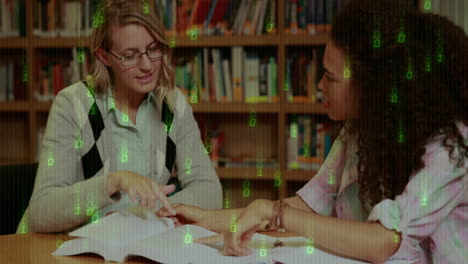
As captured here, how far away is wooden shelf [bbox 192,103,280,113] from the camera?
2539 millimetres

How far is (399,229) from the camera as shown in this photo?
76 centimetres

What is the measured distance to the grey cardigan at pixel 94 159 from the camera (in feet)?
3.65

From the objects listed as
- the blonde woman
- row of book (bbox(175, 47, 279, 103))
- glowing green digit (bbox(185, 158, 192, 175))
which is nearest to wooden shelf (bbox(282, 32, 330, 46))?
row of book (bbox(175, 47, 279, 103))

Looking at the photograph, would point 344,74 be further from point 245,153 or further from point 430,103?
point 245,153

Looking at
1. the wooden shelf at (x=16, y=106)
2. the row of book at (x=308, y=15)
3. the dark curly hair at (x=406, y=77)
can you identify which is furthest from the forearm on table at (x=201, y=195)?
the wooden shelf at (x=16, y=106)

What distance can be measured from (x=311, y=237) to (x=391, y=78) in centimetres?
26

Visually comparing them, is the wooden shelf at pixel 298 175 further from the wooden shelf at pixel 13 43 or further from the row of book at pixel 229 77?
the wooden shelf at pixel 13 43

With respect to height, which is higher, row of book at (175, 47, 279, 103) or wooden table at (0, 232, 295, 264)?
row of book at (175, 47, 279, 103)

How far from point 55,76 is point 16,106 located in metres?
0.24

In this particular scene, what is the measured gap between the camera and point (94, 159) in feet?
4.42

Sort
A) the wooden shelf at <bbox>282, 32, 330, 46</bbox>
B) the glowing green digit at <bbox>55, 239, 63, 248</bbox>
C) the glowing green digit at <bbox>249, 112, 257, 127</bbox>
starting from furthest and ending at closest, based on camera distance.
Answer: the glowing green digit at <bbox>249, 112, 257, 127</bbox>
the wooden shelf at <bbox>282, 32, 330, 46</bbox>
the glowing green digit at <bbox>55, 239, 63, 248</bbox>

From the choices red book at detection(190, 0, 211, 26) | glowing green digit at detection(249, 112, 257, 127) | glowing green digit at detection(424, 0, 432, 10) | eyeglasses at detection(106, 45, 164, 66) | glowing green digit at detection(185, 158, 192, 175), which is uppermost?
red book at detection(190, 0, 211, 26)

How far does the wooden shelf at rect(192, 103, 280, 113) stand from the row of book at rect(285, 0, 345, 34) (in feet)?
1.15

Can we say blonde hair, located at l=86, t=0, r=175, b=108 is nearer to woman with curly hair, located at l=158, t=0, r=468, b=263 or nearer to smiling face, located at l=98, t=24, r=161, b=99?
smiling face, located at l=98, t=24, r=161, b=99
